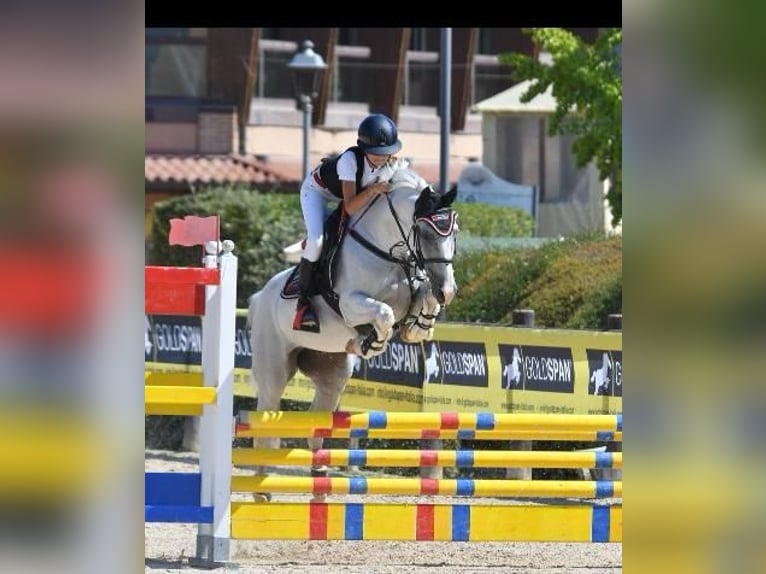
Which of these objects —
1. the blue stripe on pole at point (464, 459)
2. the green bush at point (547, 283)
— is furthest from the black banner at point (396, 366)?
the blue stripe on pole at point (464, 459)

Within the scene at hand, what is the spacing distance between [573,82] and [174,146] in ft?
38.9

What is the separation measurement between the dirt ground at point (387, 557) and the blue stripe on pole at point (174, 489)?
30cm

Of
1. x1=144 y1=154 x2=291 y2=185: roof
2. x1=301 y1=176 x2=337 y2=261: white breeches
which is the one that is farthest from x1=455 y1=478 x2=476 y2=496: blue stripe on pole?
x1=144 y1=154 x2=291 y2=185: roof

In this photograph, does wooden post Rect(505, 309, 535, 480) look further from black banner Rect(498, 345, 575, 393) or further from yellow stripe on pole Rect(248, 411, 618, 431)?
yellow stripe on pole Rect(248, 411, 618, 431)

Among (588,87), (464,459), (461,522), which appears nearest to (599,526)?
(461,522)

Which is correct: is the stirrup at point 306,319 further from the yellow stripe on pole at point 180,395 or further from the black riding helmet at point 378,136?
the yellow stripe on pole at point 180,395

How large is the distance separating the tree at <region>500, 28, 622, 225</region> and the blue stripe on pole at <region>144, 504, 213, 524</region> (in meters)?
10.1

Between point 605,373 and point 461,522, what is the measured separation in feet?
9.68

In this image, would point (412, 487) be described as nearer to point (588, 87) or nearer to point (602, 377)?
point (602, 377)

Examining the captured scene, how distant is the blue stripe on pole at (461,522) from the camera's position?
6887 millimetres

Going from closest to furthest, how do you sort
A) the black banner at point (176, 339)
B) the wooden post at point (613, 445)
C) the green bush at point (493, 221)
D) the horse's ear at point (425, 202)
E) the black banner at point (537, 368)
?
the horse's ear at point (425, 202) < the wooden post at point (613, 445) < the black banner at point (537, 368) < the black banner at point (176, 339) < the green bush at point (493, 221)
